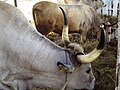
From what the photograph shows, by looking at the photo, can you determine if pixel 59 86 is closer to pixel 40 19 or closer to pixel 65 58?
pixel 65 58

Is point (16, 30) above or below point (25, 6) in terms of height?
above

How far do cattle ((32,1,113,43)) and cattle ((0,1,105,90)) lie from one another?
3296mm

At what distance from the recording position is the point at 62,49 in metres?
4.39

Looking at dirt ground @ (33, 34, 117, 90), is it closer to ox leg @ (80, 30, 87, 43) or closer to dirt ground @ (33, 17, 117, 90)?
dirt ground @ (33, 17, 117, 90)

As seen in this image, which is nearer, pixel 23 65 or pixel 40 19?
pixel 23 65

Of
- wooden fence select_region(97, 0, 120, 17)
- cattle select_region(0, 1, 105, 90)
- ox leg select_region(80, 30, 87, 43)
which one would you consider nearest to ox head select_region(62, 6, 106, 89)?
cattle select_region(0, 1, 105, 90)

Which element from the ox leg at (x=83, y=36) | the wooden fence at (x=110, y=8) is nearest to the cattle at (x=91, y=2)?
the wooden fence at (x=110, y=8)

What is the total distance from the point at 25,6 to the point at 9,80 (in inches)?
193

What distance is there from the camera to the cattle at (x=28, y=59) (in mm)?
4430

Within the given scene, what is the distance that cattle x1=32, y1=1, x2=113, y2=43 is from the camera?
26.4ft

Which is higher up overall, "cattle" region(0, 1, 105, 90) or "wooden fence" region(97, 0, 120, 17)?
"cattle" region(0, 1, 105, 90)

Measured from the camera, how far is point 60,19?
8055 millimetres

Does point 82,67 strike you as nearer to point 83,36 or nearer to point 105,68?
point 105,68

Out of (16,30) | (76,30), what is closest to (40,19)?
(76,30)
